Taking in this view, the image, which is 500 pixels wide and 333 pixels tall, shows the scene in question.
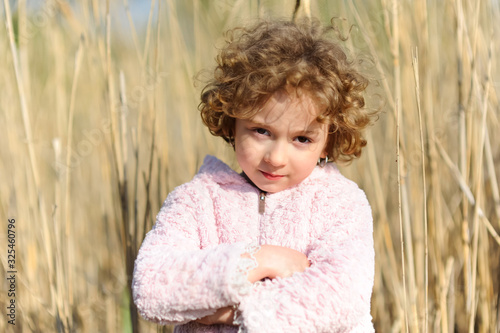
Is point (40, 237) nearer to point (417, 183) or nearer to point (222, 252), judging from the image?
point (222, 252)

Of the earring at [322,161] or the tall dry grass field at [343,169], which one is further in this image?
the tall dry grass field at [343,169]

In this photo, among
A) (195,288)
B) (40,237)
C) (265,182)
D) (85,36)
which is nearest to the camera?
(195,288)

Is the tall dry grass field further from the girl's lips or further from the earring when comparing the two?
the girl's lips

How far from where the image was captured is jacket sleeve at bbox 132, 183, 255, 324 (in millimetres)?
736

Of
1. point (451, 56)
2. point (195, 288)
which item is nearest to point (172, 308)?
point (195, 288)

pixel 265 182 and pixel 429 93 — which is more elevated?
pixel 429 93

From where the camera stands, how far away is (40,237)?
4.57 feet

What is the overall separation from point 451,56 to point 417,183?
1.78 feet

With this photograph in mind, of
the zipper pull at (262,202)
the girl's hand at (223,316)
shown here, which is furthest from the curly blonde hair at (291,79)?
the girl's hand at (223,316)

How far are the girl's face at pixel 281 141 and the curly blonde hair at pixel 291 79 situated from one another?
0.02 meters

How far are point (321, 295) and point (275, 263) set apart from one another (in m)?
0.08

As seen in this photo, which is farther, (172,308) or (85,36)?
(85,36)

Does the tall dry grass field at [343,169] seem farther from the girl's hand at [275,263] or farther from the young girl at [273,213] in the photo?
the girl's hand at [275,263]

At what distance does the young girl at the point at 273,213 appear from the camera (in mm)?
747
